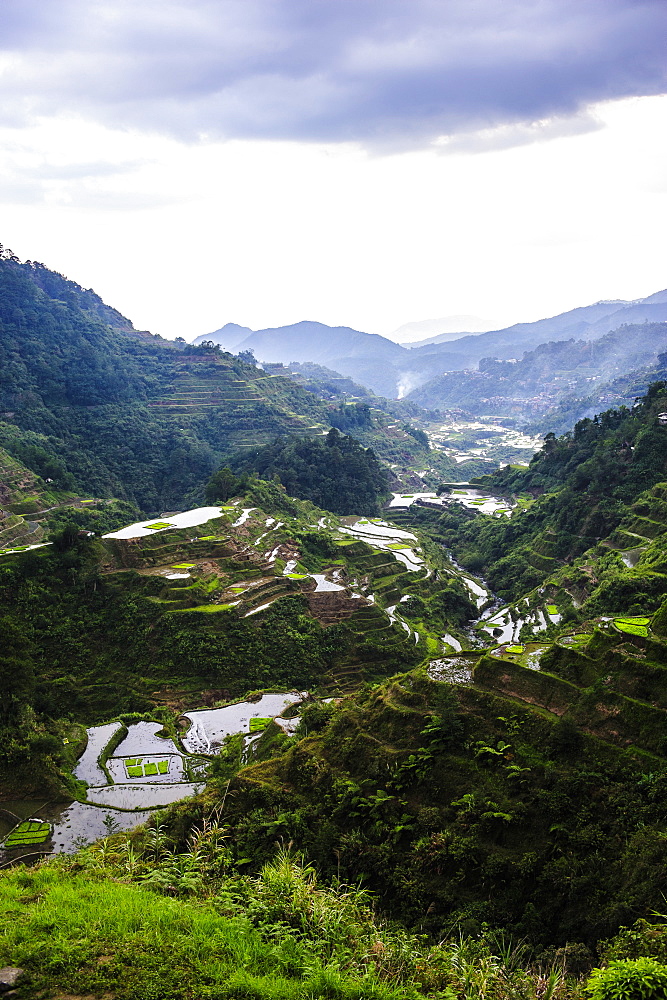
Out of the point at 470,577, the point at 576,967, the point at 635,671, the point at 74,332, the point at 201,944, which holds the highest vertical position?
the point at 74,332

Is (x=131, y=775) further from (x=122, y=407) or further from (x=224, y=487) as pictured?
(x=122, y=407)

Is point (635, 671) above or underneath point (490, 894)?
above

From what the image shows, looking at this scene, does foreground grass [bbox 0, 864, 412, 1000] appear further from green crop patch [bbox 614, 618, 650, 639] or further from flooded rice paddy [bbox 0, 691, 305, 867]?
green crop patch [bbox 614, 618, 650, 639]

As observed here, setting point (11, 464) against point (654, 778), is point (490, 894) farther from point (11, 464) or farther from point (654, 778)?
point (11, 464)

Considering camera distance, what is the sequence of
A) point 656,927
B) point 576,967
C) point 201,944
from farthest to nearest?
point 576,967
point 656,927
point 201,944

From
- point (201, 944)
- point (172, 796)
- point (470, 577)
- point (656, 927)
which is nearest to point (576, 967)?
point (656, 927)

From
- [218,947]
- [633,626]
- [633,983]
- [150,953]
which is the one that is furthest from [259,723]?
[633,983]
